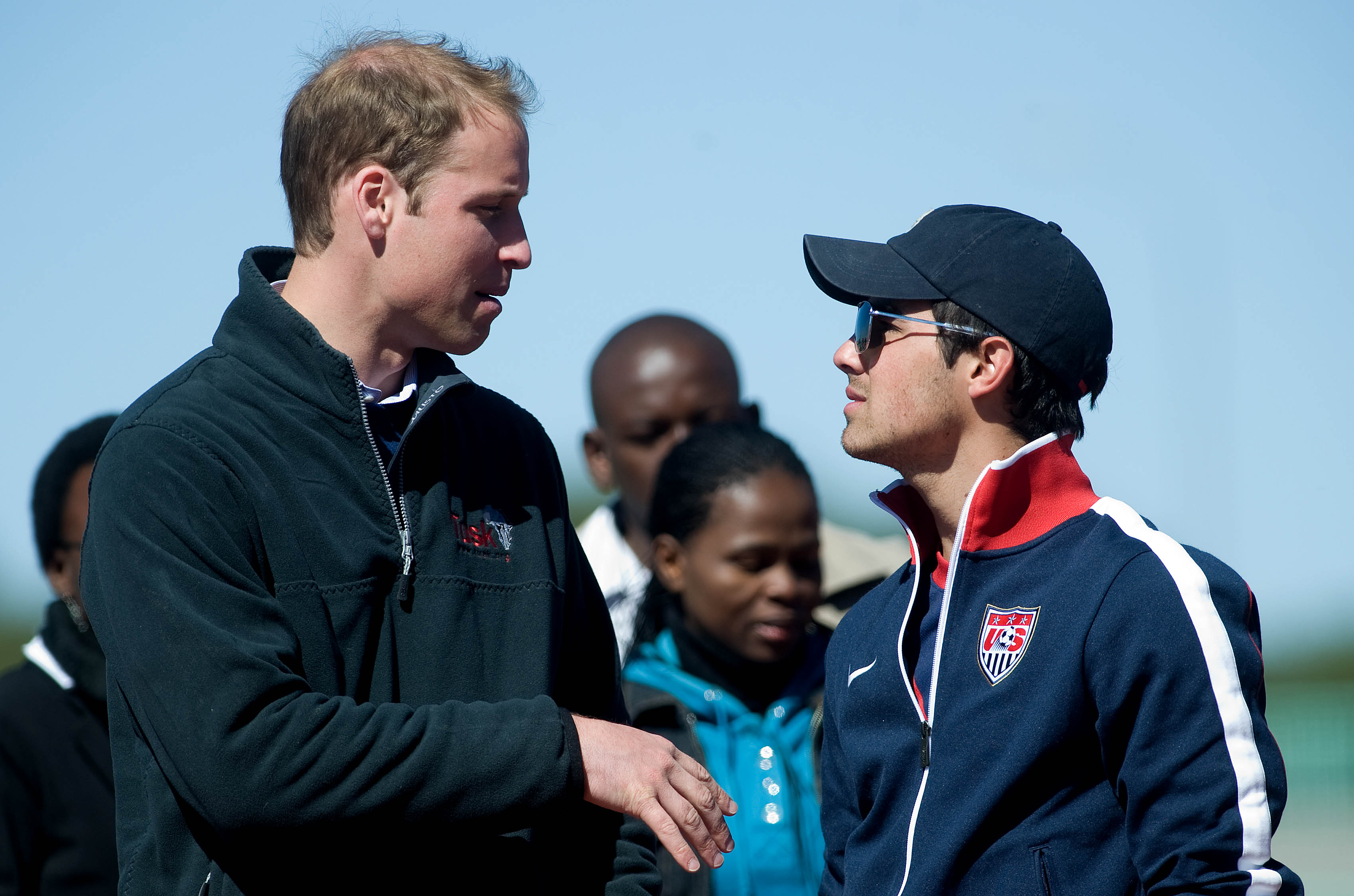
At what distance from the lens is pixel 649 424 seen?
18.9 feet

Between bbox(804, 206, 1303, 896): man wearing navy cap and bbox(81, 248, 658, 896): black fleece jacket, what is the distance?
23.4 inches

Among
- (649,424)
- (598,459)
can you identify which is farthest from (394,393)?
(598,459)

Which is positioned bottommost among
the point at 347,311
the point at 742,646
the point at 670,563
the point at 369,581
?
the point at 742,646

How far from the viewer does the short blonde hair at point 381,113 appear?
8.27 feet

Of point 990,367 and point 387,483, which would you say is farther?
point 990,367

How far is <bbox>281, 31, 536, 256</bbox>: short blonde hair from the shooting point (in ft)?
8.27

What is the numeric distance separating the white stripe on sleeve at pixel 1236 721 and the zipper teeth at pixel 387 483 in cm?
131

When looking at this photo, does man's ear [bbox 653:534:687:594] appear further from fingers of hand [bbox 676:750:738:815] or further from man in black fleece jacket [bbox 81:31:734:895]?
fingers of hand [bbox 676:750:738:815]

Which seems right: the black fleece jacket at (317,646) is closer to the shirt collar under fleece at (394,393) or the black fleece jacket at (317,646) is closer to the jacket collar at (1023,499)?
the shirt collar under fleece at (394,393)

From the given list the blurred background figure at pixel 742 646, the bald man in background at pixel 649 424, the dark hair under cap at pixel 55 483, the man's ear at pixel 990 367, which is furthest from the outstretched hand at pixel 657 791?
the bald man in background at pixel 649 424

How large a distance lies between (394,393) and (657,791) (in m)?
0.95

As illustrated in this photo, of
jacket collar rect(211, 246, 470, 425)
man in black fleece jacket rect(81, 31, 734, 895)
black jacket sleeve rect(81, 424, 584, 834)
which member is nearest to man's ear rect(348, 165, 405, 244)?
man in black fleece jacket rect(81, 31, 734, 895)

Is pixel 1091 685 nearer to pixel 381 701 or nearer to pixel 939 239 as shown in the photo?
pixel 939 239

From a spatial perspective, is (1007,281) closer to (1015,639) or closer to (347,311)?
(1015,639)
